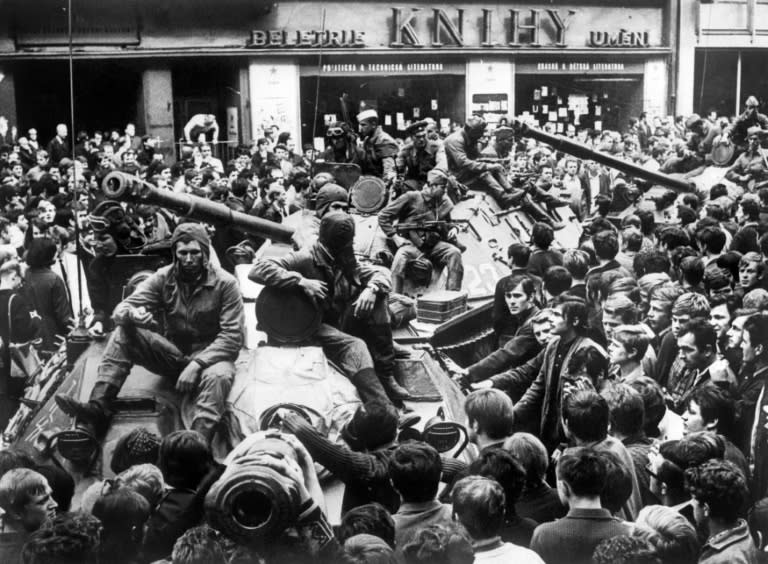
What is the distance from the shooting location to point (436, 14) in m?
12.5

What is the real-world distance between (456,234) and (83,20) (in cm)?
499

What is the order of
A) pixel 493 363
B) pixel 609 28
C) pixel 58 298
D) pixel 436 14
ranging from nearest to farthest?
pixel 493 363 < pixel 58 298 < pixel 436 14 < pixel 609 28

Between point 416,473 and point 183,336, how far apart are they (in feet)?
8.79

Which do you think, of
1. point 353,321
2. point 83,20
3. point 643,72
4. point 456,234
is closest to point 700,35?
point 643,72

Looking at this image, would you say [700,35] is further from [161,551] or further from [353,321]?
[161,551]

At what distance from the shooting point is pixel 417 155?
13.3 m

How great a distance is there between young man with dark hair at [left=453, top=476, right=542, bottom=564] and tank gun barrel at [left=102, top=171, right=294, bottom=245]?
10.7ft

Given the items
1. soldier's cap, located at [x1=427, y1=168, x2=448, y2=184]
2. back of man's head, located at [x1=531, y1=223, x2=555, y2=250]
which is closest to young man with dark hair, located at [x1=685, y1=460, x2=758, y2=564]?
back of man's head, located at [x1=531, y1=223, x2=555, y2=250]

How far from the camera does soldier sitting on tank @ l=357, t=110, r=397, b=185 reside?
13.5 metres

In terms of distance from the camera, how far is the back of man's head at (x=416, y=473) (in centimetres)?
521

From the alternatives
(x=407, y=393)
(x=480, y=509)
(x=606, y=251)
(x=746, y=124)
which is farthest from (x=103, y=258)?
(x=746, y=124)

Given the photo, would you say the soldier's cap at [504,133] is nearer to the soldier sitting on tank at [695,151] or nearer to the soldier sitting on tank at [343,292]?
the soldier sitting on tank at [695,151]

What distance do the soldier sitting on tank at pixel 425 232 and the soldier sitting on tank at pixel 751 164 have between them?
5.11 m

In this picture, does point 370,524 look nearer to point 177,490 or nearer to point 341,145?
point 177,490
